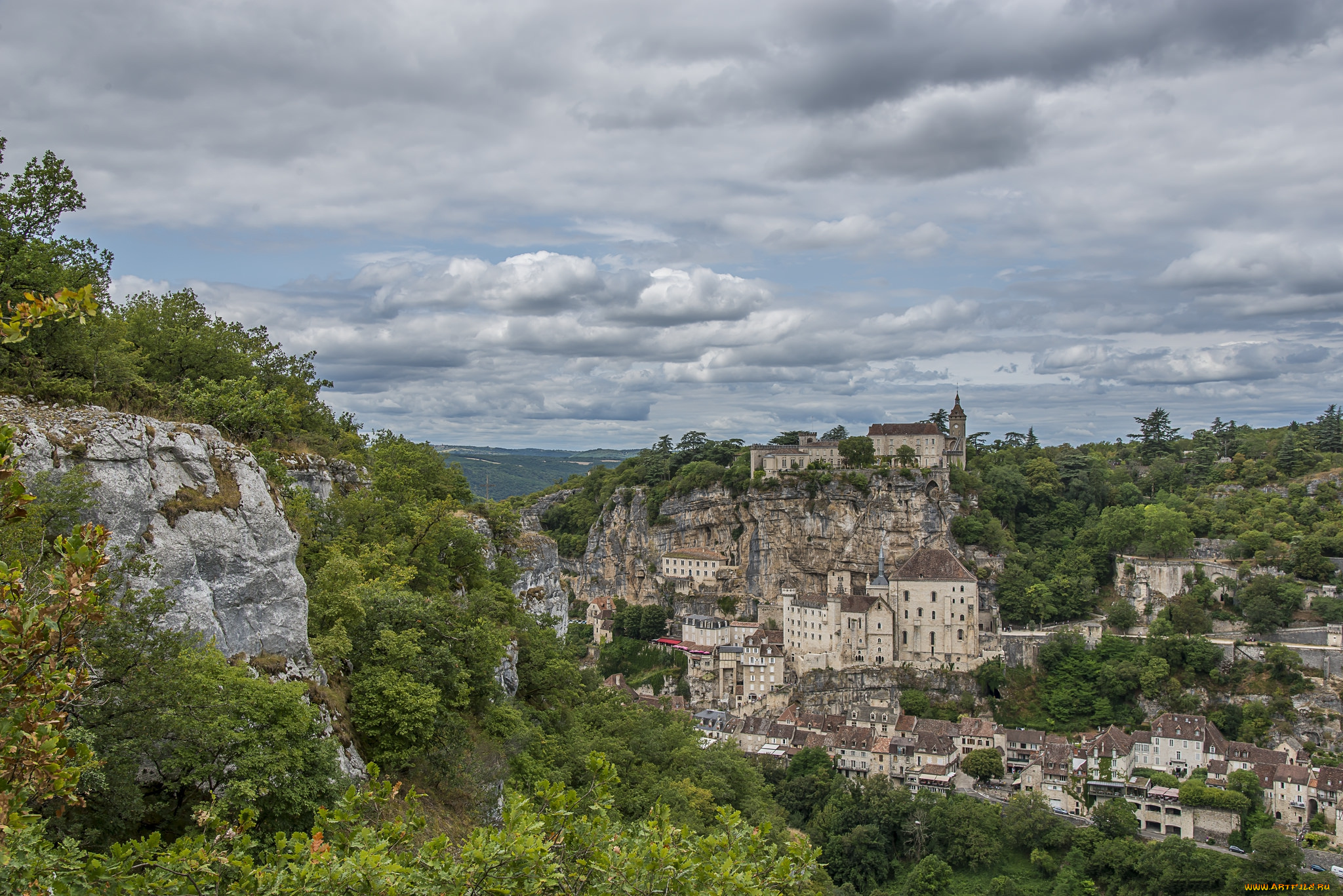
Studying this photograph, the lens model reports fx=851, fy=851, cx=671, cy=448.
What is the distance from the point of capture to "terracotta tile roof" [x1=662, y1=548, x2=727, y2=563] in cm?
7906

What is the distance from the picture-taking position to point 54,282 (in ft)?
41.7

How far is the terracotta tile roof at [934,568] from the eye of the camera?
63.1 meters

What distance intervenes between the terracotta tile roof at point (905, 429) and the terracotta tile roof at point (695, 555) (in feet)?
59.9

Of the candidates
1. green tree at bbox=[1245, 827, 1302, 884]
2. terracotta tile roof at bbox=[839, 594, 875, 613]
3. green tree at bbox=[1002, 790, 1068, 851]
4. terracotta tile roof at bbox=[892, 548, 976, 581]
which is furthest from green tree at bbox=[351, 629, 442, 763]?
terracotta tile roof at bbox=[892, 548, 976, 581]

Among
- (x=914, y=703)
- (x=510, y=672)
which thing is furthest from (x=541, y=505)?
(x=510, y=672)

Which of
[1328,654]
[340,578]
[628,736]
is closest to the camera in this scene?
[340,578]

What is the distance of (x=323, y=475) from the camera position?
72.9 feet

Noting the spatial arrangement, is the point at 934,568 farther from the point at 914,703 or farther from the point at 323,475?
the point at 323,475

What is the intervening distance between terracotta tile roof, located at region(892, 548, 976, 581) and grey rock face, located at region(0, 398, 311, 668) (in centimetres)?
5639

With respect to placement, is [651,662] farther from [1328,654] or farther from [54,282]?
[54,282]

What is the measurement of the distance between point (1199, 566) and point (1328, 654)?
36.8 feet

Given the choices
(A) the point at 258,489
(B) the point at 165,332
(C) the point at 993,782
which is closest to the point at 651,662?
(C) the point at 993,782

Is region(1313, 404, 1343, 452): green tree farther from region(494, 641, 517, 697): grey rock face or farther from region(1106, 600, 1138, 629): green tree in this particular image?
region(494, 641, 517, 697): grey rock face

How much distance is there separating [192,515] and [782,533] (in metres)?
66.0
